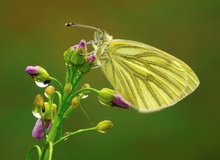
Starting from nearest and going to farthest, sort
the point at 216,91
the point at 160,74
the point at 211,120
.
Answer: the point at 160,74 < the point at 211,120 < the point at 216,91

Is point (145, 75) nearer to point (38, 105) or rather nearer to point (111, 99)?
point (111, 99)

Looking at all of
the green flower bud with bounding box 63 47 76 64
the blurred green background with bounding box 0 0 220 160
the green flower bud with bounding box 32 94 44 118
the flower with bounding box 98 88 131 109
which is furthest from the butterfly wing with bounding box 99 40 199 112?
the blurred green background with bounding box 0 0 220 160

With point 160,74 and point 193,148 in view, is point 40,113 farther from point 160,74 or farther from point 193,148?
point 193,148

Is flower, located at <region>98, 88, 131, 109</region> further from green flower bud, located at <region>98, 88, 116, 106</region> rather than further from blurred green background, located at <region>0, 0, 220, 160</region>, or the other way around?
blurred green background, located at <region>0, 0, 220, 160</region>

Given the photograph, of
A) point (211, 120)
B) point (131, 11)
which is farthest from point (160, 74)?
point (131, 11)

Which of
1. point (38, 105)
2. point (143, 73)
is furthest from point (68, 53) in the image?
point (143, 73)
